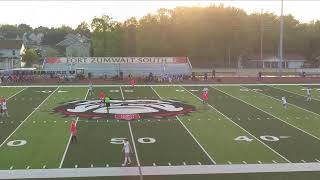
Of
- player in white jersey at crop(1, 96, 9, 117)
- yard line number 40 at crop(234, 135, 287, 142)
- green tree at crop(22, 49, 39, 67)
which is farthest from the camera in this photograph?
green tree at crop(22, 49, 39, 67)

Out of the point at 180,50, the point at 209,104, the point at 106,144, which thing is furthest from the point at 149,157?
the point at 180,50

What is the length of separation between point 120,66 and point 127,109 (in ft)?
94.5

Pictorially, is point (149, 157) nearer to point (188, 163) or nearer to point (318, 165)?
point (188, 163)

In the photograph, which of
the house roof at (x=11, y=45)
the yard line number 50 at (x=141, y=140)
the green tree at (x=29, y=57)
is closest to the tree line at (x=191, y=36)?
the green tree at (x=29, y=57)

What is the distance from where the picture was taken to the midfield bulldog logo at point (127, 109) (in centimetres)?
2859

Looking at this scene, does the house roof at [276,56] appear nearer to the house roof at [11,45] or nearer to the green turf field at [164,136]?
the house roof at [11,45]

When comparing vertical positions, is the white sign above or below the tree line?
below

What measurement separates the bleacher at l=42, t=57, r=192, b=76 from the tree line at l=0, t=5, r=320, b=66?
87.5 ft

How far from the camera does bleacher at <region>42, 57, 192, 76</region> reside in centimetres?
5778

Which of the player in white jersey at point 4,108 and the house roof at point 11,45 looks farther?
the house roof at point 11,45

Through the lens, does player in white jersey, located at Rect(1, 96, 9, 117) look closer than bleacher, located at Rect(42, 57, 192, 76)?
Yes

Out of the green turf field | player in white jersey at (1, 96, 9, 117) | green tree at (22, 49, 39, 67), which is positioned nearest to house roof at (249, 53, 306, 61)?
green tree at (22, 49, 39, 67)

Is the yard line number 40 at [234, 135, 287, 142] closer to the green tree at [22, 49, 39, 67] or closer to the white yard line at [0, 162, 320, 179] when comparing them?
the white yard line at [0, 162, 320, 179]

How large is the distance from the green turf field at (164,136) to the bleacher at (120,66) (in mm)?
19386
